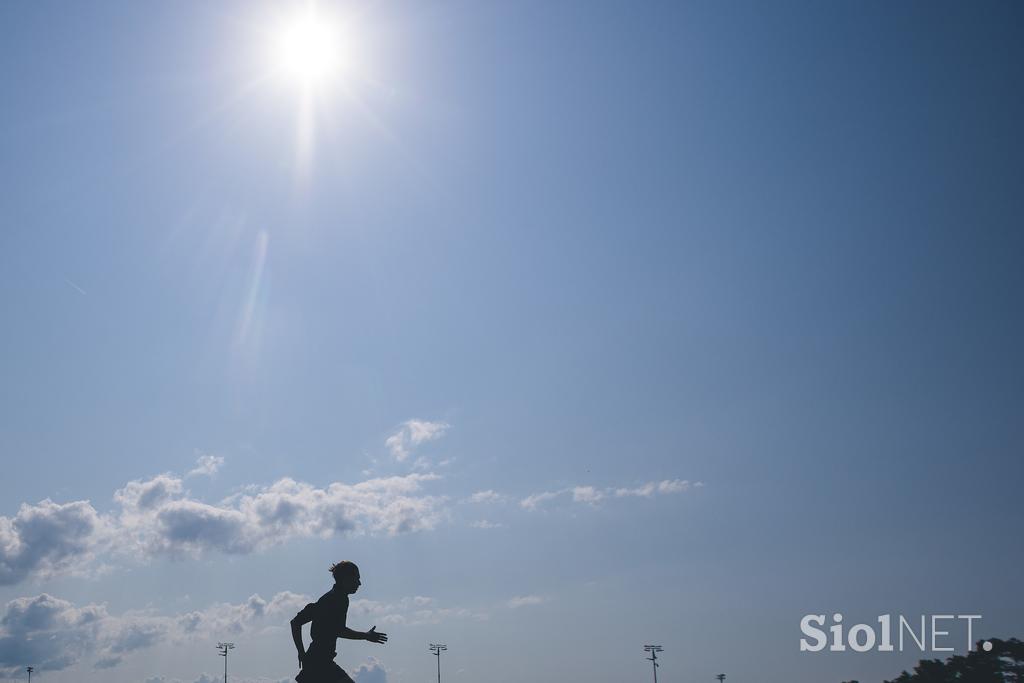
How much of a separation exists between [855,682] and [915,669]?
14.3 metres

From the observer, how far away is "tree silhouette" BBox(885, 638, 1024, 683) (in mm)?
56747

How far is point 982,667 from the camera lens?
58.5 metres

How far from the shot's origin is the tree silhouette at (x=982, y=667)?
56.7m

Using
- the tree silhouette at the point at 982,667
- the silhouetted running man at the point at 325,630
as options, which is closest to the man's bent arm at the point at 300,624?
the silhouetted running man at the point at 325,630

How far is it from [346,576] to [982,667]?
68.2m

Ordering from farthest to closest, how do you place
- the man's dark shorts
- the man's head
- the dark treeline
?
the dark treeline, the man's head, the man's dark shorts

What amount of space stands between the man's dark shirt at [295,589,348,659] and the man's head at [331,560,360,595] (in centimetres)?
12

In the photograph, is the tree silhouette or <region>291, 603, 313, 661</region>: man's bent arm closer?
<region>291, 603, 313, 661</region>: man's bent arm

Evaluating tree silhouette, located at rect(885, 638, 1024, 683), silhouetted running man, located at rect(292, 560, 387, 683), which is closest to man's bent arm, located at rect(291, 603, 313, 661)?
silhouetted running man, located at rect(292, 560, 387, 683)

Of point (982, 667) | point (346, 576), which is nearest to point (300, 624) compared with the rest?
point (346, 576)

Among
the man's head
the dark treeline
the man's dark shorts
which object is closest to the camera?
the man's dark shorts

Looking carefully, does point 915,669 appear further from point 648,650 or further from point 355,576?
point 355,576

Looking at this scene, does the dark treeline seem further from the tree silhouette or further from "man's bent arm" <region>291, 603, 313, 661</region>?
"man's bent arm" <region>291, 603, 313, 661</region>

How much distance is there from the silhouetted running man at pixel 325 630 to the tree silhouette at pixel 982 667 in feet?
218
